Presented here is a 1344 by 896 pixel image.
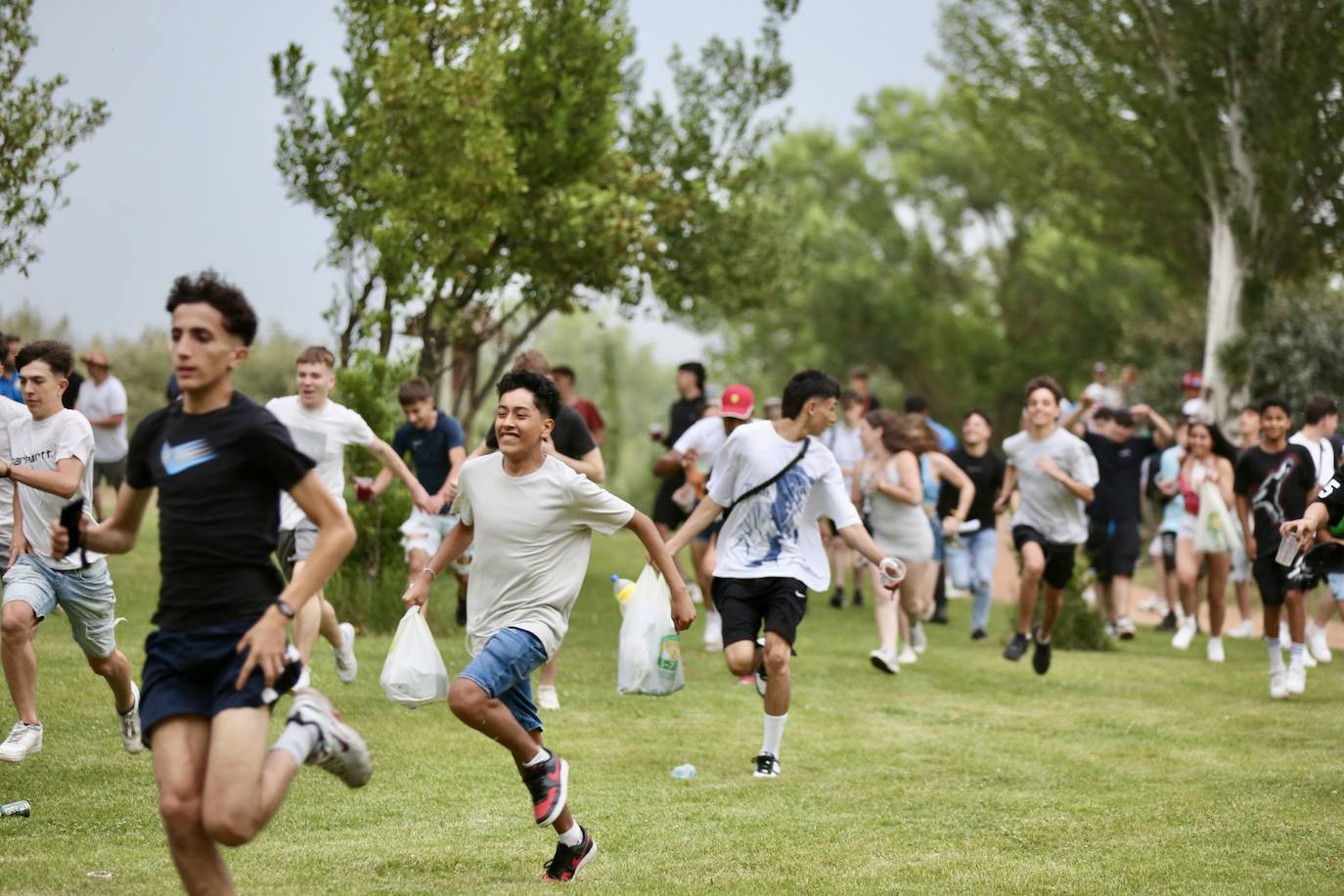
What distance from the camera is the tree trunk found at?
27.4m

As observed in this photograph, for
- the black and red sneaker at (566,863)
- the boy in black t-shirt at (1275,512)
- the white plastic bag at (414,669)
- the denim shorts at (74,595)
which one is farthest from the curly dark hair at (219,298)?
the boy in black t-shirt at (1275,512)

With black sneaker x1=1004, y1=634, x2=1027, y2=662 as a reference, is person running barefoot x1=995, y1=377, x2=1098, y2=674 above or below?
above

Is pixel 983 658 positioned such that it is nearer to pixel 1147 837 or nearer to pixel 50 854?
pixel 1147 837

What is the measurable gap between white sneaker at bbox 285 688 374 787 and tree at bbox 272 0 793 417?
36.7ft

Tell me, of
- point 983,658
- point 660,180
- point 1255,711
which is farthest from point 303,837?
point 660,180

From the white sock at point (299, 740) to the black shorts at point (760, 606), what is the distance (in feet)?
13.3

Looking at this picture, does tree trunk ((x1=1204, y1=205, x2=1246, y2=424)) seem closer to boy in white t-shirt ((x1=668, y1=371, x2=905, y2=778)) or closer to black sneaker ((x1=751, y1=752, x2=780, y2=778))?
boy in white t-shirt ((x1=668, y1=371, x2=905, y2=778))

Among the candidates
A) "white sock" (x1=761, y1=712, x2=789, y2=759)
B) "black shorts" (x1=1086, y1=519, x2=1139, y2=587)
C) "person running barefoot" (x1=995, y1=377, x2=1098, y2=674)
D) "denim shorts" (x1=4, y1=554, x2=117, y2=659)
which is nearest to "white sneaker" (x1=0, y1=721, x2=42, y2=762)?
"denim shorts" (x1=4, y1=554, x2=117, y2=659)

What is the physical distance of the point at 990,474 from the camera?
16625 mm

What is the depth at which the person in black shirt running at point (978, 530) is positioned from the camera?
16344 millimetres

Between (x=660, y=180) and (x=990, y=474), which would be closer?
(x=990, y=474)

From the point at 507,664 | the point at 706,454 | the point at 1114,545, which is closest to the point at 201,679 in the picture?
the point at 507,664

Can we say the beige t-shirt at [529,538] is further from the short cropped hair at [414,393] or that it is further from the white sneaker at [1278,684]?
the white sneaker at [1278,684]

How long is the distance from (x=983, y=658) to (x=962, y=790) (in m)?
6.12
